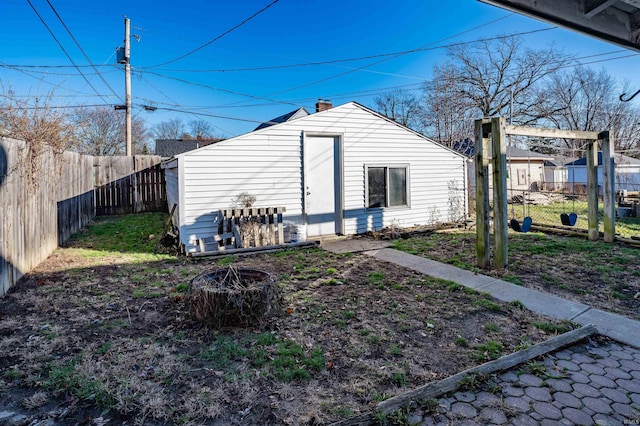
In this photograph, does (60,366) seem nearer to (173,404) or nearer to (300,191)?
(173,404)

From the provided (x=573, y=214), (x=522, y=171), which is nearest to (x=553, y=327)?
(x=573, y=214)

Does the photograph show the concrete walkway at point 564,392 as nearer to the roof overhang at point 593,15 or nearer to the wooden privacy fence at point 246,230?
the roof overhang at point 593,15

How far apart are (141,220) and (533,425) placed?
11459 millimetres

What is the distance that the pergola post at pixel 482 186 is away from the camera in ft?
18.0

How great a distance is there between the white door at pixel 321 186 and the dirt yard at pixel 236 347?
10.7 ft

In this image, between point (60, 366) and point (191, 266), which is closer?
point (60, 366)

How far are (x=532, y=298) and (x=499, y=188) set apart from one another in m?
1.74

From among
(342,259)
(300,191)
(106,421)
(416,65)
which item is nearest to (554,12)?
(106,421)

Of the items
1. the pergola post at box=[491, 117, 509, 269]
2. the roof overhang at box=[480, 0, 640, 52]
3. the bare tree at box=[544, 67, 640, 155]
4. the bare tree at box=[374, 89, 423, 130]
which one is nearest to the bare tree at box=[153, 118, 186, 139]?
the bare tree at box=[374, 89, 423, 130]

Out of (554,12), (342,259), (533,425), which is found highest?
(554,12)

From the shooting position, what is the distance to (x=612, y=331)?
3.41m

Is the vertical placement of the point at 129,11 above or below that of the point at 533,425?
above

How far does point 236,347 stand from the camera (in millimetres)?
3172

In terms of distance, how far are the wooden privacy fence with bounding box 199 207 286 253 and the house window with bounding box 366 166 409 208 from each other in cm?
267
